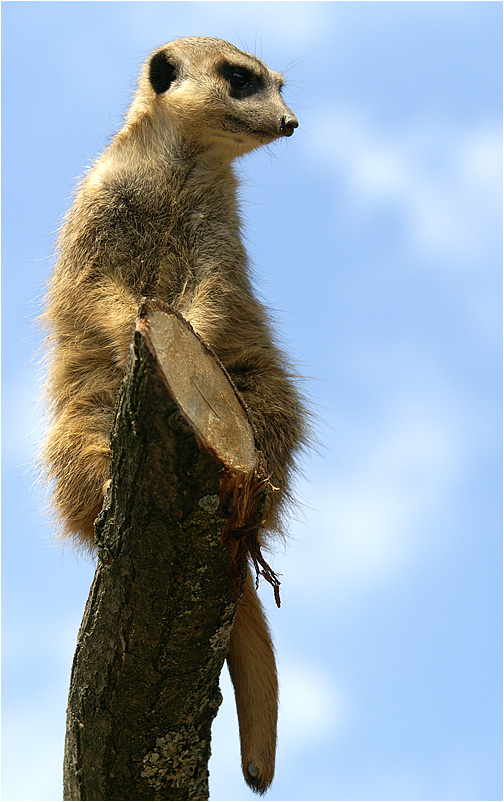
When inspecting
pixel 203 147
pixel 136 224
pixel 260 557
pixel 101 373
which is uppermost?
pixel 203 147

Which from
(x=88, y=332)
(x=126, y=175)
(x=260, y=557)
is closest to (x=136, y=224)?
(x=126, y=175)

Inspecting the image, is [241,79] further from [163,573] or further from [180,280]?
[163,573]

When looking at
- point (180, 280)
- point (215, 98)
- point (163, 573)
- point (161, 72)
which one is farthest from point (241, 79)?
point (163, 573)

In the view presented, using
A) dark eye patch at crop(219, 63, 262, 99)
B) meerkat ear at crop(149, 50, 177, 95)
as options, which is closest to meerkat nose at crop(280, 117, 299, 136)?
dark eye patch at crop(219, 63, 262, 99)

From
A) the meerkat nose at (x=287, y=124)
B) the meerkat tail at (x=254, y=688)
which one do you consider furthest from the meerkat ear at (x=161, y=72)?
the meerkat tail at (x=254, y=688)

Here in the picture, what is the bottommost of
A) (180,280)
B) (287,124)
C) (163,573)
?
(163,573)

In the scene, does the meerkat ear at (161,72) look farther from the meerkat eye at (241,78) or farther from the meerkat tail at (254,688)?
the meerkat tail at (254,688)

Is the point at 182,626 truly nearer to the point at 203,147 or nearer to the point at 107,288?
the point at 107,288

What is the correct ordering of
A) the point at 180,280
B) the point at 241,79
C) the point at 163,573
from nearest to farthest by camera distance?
the point at 163,573 < the point at 180,280 < the point at 241,79
